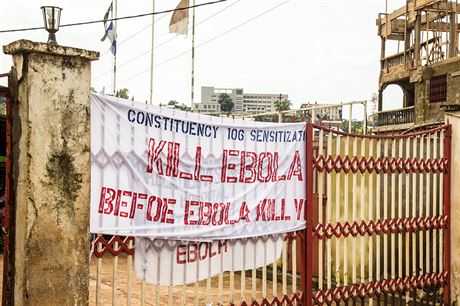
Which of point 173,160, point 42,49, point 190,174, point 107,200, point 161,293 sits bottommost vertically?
point 161,293

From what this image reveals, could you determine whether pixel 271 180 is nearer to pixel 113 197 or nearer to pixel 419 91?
pixel 113 197

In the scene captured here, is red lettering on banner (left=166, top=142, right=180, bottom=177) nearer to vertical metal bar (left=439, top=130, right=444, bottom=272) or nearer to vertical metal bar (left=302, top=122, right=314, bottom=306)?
vertical metal bar (left=302, top=122, right=314, bottom=306)

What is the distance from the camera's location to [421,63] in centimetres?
2131

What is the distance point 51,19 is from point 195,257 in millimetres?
1970

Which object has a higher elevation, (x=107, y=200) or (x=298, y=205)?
(x=107, y=200)

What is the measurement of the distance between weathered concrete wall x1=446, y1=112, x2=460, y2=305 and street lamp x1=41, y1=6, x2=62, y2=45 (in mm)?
4782

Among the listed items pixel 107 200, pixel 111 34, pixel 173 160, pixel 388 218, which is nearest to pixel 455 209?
pixel 388 218

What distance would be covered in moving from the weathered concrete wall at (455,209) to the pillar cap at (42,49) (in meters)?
4.67

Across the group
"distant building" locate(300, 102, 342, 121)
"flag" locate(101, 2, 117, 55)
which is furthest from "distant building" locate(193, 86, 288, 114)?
"distant building" locate(300, 102, 342, 121)

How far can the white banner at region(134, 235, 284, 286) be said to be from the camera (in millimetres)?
3877

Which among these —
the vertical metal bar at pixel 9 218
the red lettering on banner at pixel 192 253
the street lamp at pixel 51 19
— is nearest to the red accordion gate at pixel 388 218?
the red lettering on banner at pixel 192 253

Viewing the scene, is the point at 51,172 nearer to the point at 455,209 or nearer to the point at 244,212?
the point at 244,212

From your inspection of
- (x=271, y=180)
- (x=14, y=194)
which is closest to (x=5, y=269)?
(x=14, y=194)

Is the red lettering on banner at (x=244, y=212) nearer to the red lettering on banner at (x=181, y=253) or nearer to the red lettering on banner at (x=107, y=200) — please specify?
the red lettering on banner at (x=181, y=253)
